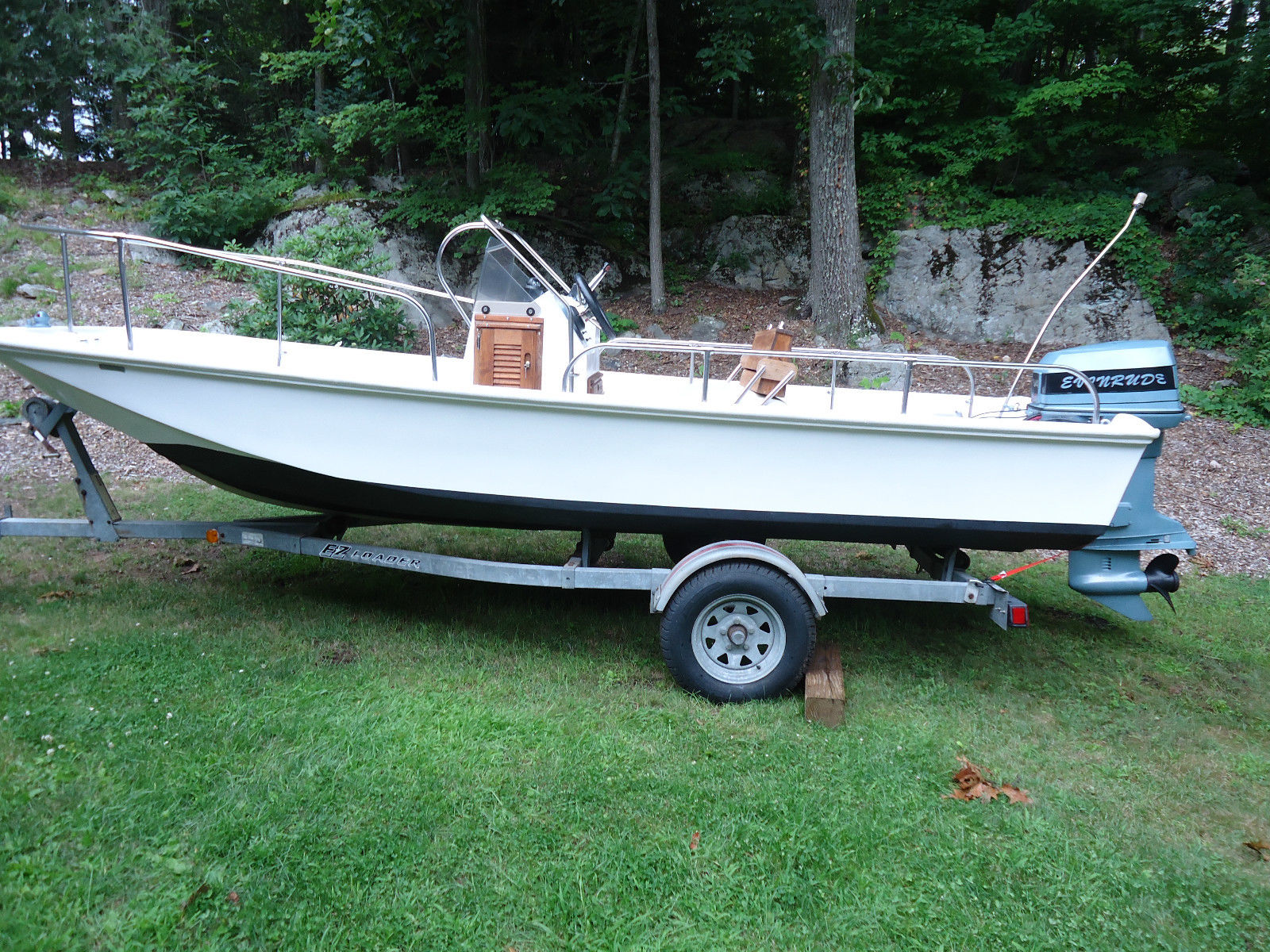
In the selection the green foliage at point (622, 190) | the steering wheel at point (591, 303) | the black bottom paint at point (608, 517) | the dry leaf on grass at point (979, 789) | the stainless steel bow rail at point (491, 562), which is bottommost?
the dry leaf on grass at point (979, 789)

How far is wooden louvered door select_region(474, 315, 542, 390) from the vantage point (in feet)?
11.7

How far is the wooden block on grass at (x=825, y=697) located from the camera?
315 cm

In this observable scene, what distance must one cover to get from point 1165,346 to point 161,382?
455 cm

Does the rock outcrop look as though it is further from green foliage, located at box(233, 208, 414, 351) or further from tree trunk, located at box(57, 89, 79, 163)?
tree trunk, located at box(57, 89, 79, 163)

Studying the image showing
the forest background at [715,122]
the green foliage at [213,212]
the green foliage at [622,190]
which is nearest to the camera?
the forest background at [715,122]

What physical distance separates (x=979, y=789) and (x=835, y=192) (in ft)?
22.2

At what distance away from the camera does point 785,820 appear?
101 inches

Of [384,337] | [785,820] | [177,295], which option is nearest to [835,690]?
[785,820]

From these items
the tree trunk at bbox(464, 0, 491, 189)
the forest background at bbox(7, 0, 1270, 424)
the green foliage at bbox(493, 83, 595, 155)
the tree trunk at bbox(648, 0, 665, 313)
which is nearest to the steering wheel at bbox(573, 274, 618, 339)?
the forest background at bbox(7, 0, 1270, 424)

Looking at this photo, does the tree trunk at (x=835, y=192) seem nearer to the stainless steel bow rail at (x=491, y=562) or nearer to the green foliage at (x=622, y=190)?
the green foliage at (x=622, y=190)

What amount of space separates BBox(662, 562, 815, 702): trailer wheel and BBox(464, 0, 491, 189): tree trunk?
7.14 meters

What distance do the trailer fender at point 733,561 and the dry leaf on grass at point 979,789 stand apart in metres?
0.79

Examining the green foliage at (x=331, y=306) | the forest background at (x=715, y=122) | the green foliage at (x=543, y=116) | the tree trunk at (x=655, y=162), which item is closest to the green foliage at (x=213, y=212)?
the forest background at (x=715, y=122)

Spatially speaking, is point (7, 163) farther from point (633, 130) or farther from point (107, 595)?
point (107, 595)
